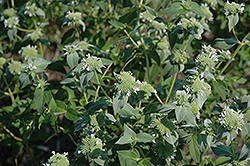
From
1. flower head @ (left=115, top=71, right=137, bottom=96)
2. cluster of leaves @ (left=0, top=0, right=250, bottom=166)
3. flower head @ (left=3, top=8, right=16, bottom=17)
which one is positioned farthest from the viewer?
flower head @ (left=3, top=8, right=16, bottom=17)

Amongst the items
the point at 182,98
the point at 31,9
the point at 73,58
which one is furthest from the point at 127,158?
the point at 31,9

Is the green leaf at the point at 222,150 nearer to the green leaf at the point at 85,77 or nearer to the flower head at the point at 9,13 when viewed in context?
the green leaf at the point at 85,77

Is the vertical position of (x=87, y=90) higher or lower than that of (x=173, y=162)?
higher

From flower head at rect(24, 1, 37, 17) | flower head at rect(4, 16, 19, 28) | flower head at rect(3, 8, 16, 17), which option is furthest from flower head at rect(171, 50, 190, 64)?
flower head at rect(3, 8, 16, 17)

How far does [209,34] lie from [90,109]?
3572mm

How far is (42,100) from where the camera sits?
2.10 m

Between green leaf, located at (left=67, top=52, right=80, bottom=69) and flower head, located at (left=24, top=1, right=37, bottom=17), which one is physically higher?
flower head, located at (left=24, top=1, right=37, bottom=17)

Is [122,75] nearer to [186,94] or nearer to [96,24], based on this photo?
[186,94]

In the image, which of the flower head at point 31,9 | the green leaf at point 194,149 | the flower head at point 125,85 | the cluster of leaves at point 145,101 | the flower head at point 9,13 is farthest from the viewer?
the flower head at point 9,13

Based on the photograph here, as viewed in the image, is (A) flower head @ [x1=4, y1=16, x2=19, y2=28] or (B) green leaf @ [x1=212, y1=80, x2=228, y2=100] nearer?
(B) green leaf @ [x1=212, y1=80, x2=228, y2=100]

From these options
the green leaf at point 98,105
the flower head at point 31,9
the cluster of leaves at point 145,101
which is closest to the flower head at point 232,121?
the cluster of leaves at point 145,101

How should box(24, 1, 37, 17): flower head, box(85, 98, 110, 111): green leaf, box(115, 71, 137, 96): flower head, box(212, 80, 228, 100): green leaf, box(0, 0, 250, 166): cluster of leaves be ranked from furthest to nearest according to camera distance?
box(24, 1, 37, 17): flower head < box(212, 80, 228, 100): green leaf < box(85, 98, 110, 111): green leaf < box(0, 0, 250, 166): cluster of leaves < box(115, 71, 137, 96): flower head

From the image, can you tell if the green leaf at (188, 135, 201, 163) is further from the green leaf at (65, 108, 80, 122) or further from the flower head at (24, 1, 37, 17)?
the flower head at (24, 1, 37, 17)

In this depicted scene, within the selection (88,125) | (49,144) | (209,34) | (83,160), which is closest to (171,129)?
(88,125)
